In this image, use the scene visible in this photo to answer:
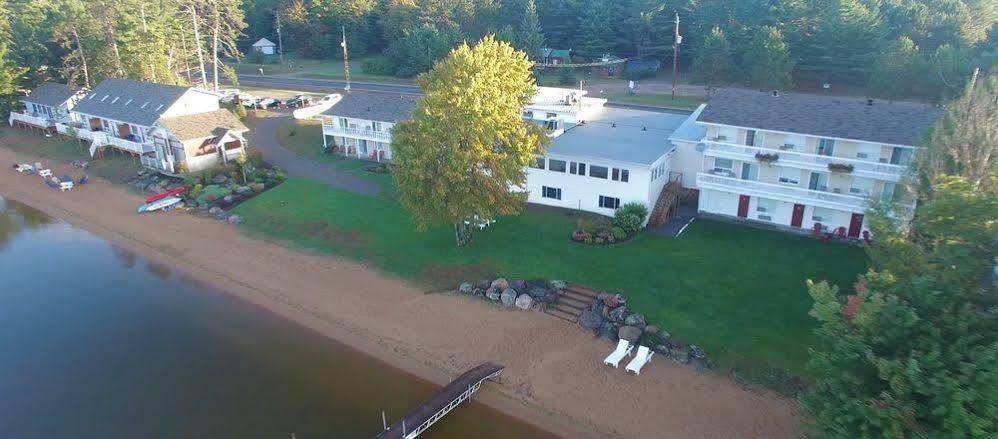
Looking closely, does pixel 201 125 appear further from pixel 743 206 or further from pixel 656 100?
pixel 656 100

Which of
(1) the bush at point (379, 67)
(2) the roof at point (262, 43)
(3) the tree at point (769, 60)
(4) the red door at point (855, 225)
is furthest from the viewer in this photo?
(2) the roof at point (262, 43)

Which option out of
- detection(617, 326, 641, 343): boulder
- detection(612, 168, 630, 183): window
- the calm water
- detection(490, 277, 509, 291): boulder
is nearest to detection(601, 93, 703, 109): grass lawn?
detection(612, 168, 630, 183): window

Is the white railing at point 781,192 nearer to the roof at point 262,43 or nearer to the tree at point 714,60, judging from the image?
the tree at point 714,60

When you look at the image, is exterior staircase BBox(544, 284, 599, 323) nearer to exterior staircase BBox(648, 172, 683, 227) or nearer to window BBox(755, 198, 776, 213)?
exterior staircase BBox(648, 172, 683, 227)

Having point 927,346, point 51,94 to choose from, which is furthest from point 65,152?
point 927,346

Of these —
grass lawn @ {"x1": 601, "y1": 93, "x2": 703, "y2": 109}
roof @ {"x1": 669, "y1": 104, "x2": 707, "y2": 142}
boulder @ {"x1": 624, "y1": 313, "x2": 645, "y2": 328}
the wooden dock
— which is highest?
roof @ {"x1": 669, "y1": 104, "x2": 707, "y2": 142}

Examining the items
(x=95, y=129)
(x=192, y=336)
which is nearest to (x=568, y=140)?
(x=192, y=336)

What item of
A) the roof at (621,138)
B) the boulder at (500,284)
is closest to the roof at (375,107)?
the roof at (621,138)
